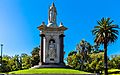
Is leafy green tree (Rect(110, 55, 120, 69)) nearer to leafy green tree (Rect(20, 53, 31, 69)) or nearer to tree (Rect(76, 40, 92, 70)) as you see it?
tree (Rect(76, 40, 92, 70))

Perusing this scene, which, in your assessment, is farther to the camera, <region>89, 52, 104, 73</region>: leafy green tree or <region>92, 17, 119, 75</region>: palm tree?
<region>89, 52, 104, 73</region>: leafy green tree

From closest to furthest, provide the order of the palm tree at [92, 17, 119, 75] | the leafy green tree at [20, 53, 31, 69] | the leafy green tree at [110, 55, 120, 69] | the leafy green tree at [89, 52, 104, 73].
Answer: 1. the palm tree at [92, 17, 119, 75]
2. the leafy green tree at [89, 52, 104, 73]
3. the leafy green tree at [20, 53, 31, 69]
4. the leafy green tree at [110, 55, 120, 69]

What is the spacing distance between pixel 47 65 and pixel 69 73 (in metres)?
12.8

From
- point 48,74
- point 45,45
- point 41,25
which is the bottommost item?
point 48,74

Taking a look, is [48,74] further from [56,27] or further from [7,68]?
[7,68]

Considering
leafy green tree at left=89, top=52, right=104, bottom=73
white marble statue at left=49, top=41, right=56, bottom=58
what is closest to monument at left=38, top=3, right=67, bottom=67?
white marble statue at left=49, top=41, right=56, bottom=58

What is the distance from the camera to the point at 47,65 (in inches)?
2562

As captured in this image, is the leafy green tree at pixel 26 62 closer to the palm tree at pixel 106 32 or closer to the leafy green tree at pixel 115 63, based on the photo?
the leafy green tree at pixel 115 63

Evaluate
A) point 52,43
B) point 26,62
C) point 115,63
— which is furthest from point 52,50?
point 115,63

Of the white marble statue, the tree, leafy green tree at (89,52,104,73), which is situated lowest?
leafy green tree at (89,52,104,73)

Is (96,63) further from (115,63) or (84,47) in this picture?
(115,63)

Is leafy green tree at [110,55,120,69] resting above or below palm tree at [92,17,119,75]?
below

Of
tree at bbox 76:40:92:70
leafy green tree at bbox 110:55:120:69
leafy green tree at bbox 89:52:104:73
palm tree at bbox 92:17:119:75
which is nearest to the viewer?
palm tree at bbox 92:17:119:75

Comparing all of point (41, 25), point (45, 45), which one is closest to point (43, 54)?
point (45, 45)
